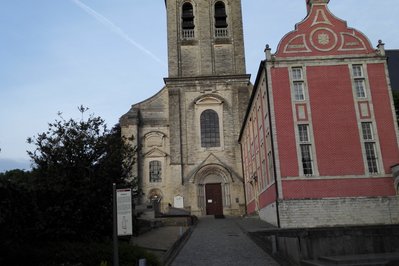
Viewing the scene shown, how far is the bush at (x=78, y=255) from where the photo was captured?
35.1 feet

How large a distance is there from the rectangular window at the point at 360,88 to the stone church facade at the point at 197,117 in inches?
656

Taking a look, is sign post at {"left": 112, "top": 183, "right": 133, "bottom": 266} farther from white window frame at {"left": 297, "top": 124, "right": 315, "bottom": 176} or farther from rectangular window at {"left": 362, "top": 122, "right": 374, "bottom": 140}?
rectangular window at {"left": 362, "top": 122, "right": 374, "bottom": 140}

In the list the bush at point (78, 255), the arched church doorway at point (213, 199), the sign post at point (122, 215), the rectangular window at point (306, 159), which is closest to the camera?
the sign post at point (122, 215)

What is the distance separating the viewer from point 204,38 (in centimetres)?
4200

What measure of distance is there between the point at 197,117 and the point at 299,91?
17.4 metres

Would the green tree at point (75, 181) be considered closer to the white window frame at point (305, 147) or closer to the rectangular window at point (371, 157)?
the white window frame at point (305, 147)

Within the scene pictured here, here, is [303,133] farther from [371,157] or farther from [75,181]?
[75,181]

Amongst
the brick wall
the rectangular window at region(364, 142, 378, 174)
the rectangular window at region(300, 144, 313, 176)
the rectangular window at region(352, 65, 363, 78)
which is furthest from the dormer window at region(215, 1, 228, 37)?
the brick wall

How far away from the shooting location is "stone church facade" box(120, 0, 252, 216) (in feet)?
125

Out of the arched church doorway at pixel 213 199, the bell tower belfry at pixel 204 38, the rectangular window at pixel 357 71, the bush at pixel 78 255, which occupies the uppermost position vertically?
the bell tower belfry at pixel 204 38

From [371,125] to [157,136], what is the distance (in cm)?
2138

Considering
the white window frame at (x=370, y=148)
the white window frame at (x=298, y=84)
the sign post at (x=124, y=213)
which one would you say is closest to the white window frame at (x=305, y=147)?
the white window frame at (x=298, y=84)

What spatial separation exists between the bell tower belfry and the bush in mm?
30505

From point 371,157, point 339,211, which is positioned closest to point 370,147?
point 371,157
